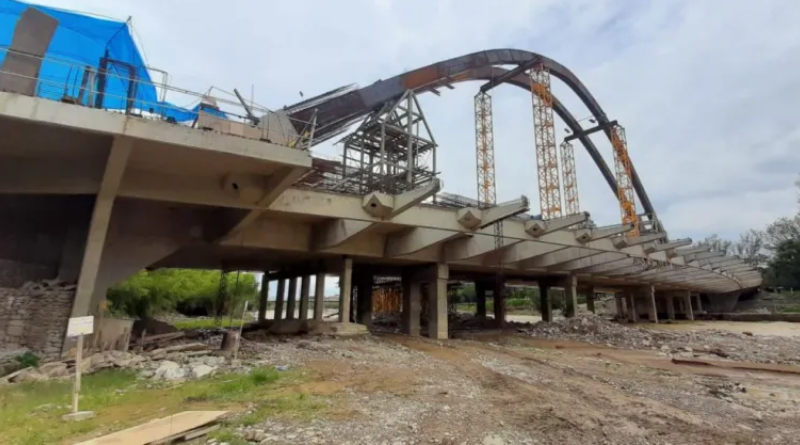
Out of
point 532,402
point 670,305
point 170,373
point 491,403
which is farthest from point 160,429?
point 670,305

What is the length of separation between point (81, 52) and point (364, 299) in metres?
18.3

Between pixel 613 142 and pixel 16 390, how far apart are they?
5933 cm

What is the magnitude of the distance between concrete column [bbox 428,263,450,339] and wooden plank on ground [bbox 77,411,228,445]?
53.6ft

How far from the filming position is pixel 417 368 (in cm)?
1066

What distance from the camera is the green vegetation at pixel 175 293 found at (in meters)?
34.6

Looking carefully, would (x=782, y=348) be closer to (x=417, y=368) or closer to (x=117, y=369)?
(x=417, y=368)

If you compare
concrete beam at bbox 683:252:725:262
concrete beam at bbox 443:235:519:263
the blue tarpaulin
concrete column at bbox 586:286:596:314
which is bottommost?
concrete column at bbox 586:286:596:314

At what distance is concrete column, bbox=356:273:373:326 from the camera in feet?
84.5

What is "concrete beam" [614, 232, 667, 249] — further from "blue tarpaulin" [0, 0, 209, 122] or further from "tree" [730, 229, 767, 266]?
"tree" [730, 229, 767, 266]

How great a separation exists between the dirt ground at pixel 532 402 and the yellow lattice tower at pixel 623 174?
160ft

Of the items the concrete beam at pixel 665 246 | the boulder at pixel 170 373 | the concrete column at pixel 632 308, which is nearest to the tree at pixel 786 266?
the concrete column at pixel 632 308

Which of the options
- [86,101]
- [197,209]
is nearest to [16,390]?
[86,101]

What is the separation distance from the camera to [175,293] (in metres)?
41.2

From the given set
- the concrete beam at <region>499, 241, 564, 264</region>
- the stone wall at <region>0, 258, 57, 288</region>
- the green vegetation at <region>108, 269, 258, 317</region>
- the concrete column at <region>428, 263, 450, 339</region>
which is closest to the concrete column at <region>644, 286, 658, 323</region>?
the concrete beam at <region>499, 241, 564, 264</region>
